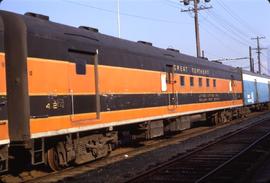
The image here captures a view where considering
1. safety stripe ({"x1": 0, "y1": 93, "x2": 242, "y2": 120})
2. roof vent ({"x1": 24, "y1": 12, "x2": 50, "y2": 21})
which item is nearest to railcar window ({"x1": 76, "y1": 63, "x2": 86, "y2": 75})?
safety stripe ({"x1": 0, "y1": 93, "x2": 242, "y2": 120})

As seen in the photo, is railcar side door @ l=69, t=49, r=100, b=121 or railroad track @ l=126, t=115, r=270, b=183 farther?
railcar side door @ l=69, t=49, r=100, b=121

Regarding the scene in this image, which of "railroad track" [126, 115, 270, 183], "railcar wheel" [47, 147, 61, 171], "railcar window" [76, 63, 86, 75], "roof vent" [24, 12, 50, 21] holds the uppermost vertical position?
"roof vent" [24, 12, 50, 21]

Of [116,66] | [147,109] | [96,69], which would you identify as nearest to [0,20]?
[96,69]

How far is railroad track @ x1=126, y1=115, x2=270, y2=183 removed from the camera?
35.0 feet

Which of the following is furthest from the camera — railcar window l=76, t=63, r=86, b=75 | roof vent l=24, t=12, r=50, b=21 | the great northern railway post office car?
railcar window l=76, t=63, r=86, b=75

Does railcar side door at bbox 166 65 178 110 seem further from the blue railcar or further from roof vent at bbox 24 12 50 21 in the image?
the blue railcar

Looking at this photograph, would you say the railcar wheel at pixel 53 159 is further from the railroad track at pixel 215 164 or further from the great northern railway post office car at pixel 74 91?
the railroad track at pixel 215 164

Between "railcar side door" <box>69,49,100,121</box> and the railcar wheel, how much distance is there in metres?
0.96

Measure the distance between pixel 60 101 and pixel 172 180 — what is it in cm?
317

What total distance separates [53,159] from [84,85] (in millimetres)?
2034

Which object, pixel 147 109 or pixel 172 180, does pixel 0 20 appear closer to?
pixel 172 180

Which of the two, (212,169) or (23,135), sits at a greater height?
(23,135)

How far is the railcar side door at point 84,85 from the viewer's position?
38.5 feet

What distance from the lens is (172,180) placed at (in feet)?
34.3
